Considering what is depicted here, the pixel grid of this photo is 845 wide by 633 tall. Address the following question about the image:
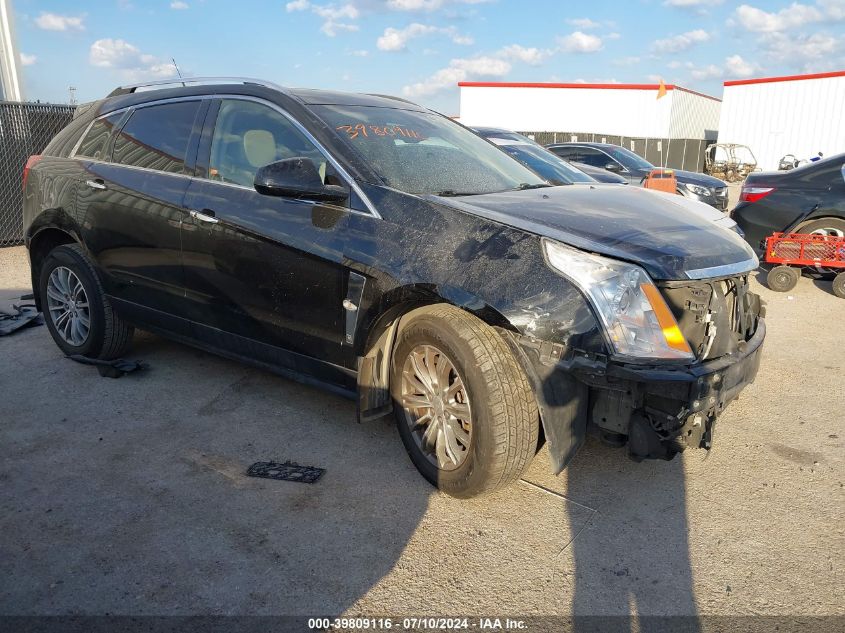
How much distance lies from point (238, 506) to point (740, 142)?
3672cm

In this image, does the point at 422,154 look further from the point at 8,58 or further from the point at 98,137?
the point at 8,58

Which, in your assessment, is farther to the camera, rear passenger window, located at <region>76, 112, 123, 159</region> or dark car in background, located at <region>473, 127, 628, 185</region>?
dark car in background, located at <region>473, 127, 628, 185</region>

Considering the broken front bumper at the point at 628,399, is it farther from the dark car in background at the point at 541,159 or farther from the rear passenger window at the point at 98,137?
the dark car in background at the point at 541,159

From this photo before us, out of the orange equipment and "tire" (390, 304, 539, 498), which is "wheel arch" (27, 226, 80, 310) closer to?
"tire" (390, 304, 539, 498)

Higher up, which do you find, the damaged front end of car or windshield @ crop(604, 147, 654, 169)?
windshield @ crop(604, 147, 654, 169)

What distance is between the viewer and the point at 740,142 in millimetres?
34156

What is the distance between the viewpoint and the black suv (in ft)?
8.72

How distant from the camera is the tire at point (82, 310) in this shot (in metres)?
4.64

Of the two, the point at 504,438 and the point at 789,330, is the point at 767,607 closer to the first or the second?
the point at 504,438

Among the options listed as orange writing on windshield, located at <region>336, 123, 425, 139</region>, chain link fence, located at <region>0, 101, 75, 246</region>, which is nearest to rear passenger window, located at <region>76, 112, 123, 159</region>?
orange writing on windshield, located at <region>336, 123, 425, 139</region>

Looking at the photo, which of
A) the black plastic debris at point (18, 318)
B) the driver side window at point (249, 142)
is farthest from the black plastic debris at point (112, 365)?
the driver side window at point (249, 142)

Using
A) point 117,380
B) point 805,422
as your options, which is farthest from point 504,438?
point 117,380

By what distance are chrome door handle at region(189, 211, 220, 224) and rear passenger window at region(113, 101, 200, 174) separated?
340 mm

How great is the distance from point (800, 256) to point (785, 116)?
2997 cm
